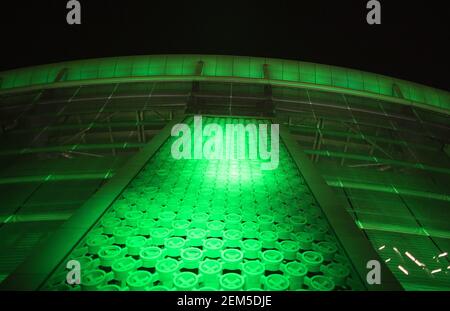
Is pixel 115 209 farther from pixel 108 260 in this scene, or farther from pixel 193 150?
pixel 193 150

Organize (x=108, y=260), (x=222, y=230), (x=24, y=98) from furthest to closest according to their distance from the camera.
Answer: (x=24, y=98)
(x=222, y=230)
(x=108, y=260)

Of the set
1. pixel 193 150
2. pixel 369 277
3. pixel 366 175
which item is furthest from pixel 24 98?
pixel 369 277

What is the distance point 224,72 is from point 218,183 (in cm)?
864

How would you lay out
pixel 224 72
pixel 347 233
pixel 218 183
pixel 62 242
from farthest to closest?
pixel 224 72 < pixel 218 183 < pixel 347 233 < pixel 62 242

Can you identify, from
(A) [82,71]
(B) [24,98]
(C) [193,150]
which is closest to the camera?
(C) [193,150]

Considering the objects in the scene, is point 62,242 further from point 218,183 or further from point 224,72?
point 224,72

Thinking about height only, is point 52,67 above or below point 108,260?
above

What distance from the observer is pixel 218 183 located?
4.98 metres

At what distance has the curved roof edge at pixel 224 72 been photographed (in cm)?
1272

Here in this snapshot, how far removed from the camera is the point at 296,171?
18.3 ft

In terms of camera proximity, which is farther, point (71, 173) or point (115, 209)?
point (71, 173)

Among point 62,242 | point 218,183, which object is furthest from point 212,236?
point 62,242

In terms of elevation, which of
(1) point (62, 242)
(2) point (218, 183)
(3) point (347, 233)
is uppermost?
(2) point (218, 183)

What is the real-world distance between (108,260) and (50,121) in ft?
25.6
